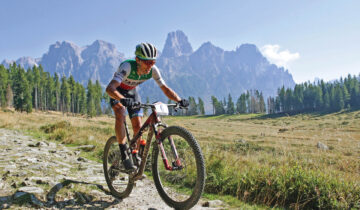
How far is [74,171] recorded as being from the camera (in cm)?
658

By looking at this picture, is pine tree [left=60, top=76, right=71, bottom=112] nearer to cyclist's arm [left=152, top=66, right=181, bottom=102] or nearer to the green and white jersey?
the green and white jersey

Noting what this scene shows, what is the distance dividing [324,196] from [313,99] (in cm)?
16304

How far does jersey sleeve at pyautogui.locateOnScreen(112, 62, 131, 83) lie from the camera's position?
4773 millimetres

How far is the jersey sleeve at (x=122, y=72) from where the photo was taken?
477cm

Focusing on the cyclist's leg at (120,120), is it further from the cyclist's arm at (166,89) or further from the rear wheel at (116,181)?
the cyclist's arm at (166,89)

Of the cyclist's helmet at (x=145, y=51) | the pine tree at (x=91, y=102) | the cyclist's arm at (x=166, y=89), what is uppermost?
the pine tree at (x=91, y=102)

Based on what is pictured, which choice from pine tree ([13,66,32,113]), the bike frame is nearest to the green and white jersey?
the bike frame

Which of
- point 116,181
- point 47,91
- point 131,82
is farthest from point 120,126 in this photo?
point 47,91

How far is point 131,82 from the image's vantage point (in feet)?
17.3

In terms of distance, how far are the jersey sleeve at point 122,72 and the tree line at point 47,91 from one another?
90623 millimetres

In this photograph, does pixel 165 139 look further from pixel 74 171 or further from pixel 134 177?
pixel 74 171

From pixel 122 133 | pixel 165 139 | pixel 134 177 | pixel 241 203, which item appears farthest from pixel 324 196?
pixel 122 133

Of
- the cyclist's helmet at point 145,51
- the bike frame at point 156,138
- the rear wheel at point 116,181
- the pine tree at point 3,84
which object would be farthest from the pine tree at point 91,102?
the bike frame at point 156,138

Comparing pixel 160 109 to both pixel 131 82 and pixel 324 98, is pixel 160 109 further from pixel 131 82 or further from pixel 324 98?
pixel 324 98
